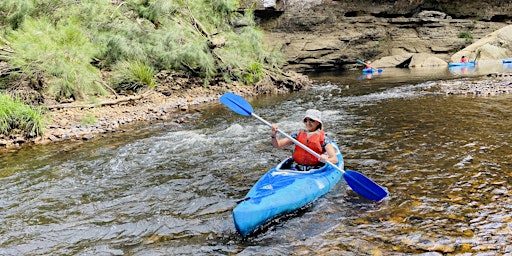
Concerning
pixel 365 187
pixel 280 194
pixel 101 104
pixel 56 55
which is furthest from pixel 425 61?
pixel 280 194

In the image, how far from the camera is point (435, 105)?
823 centimetres

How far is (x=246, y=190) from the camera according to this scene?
165 inches

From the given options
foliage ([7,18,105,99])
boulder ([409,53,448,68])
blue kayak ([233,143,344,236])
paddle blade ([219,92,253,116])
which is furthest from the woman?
boulder ([409,53,448,68])

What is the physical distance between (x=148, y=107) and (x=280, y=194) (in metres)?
7.44

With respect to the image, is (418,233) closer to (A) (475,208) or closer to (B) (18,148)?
(A) (475,208)

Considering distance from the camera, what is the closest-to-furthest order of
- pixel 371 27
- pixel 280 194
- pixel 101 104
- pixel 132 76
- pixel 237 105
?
pixel 280 194, pixel 237 105, pixel 101 104, pixel 132 76, pixel 371 27

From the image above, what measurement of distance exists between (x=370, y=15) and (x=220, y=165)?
21494 millimetres

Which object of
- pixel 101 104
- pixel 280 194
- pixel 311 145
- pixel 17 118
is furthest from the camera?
pixel 101 104

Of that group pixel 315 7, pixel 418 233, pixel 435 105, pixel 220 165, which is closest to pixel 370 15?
pixel 315 7

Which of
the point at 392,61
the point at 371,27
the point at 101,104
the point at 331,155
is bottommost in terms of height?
the point at 101,104

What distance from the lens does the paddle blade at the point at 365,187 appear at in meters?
3.58

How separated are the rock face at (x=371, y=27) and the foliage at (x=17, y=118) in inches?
650

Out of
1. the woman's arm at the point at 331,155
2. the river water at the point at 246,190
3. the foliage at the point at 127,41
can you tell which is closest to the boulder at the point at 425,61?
the foliage at the point at 127,41

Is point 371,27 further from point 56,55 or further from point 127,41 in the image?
point 56,55
